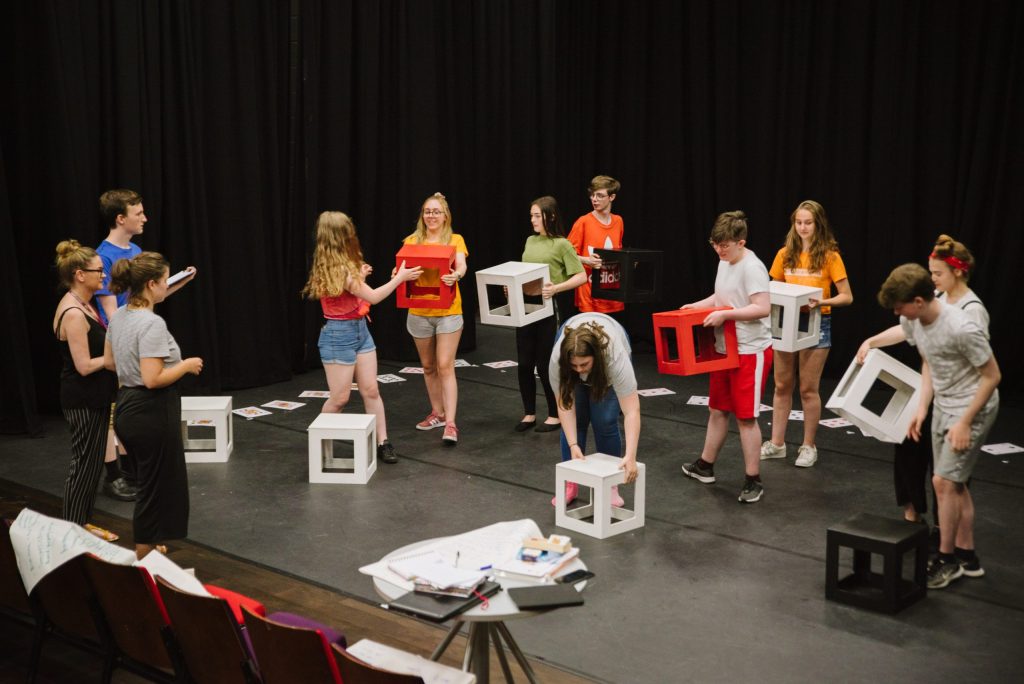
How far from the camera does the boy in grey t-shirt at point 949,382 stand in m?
4.28

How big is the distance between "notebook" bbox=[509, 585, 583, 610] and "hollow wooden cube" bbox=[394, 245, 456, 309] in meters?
3.35

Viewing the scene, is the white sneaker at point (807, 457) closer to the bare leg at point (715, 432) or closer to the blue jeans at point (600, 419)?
the bare leg at point (715, 432)

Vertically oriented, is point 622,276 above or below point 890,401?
above

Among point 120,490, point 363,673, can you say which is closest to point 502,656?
point 363,673

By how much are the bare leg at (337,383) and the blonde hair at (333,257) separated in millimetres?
418

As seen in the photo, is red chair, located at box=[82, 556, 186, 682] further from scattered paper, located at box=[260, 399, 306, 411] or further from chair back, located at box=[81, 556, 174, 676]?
scattered paper, located at box=[260, 399, 306, 411]

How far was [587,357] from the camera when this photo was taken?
4754 mm

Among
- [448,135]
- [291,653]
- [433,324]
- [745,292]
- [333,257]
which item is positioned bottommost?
[291,653]

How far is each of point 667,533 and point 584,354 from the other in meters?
1.12

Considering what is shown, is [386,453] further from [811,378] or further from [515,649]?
[515,649]

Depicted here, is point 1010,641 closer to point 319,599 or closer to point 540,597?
point 540,597

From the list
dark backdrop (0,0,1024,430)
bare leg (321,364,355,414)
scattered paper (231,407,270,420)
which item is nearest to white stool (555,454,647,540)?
bare leg (321,364,355,414)

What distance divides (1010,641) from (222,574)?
125 inches

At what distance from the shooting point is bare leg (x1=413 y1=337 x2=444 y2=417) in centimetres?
678
